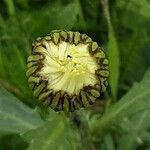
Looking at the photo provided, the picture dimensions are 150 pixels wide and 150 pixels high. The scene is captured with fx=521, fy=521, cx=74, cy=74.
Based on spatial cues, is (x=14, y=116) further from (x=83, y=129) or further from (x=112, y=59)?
(x=112, y=59)

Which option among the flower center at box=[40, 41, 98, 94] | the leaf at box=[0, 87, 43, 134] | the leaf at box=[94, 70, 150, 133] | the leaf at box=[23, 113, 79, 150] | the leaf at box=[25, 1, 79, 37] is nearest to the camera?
the flower center at box=[40, 41, 98, 94]

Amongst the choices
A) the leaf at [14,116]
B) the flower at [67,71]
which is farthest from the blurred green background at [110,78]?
the flower at [67,71]

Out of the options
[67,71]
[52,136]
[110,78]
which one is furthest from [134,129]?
[67,71]

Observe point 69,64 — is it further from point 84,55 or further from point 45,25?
point 45,25

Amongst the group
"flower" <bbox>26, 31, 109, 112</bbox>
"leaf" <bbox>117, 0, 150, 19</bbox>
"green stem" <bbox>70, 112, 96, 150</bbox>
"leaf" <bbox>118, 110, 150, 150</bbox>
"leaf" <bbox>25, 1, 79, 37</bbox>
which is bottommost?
"leaf" <bbox>118, 110, 150, 150</bbox>

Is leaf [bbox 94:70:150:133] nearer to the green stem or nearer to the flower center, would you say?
the green stem

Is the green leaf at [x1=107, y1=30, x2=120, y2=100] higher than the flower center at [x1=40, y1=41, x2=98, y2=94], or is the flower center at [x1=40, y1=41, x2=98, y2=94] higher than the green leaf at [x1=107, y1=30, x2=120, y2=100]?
the flower center at [x1=40, y1=41, x2=98, y2=94]

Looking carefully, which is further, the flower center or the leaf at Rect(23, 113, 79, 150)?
the leaf at Rect(23, 113, 79, 150)

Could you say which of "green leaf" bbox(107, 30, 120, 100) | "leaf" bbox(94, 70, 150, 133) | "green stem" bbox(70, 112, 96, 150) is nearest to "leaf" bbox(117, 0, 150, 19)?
"green leaf" bbox(107, 30, 120, 100)
